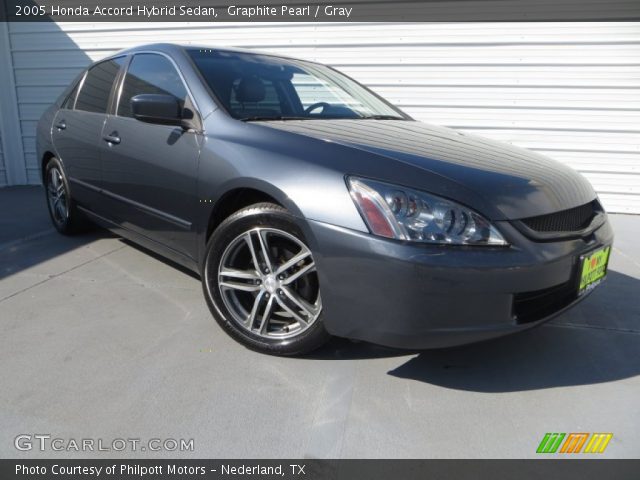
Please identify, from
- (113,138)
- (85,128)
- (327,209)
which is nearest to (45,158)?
(85,128)

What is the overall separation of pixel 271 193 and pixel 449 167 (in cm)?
75

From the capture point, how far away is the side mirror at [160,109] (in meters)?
2.46

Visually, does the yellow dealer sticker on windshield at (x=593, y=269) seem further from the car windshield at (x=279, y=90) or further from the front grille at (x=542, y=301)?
the car windshield at (x=279, y=90)

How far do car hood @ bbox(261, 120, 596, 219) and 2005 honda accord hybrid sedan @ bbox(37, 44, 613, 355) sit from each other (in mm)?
11

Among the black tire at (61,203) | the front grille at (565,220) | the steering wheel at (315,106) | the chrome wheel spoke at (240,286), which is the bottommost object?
the black tire at (61,203)

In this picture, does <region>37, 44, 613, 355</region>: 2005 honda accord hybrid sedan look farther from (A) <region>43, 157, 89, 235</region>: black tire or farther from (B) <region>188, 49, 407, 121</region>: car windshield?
(A) <region>43, 157, 89, 235</region>: black tire

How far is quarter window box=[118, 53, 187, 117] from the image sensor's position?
8.94 ft

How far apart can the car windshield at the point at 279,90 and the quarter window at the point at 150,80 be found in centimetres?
16

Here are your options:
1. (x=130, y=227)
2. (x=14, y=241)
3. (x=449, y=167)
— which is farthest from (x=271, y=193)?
(x=14, y=241)

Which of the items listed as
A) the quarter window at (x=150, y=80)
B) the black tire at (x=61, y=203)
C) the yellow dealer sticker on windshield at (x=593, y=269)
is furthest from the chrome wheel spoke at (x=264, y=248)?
the black tire at (x=61, y=203)

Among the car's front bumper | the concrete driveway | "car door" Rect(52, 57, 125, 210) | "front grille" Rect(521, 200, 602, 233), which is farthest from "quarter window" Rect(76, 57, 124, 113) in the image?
"front grille" Rect(521, 200, 602, 233)

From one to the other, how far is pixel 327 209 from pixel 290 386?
2.49 ft

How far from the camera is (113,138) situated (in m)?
3.07

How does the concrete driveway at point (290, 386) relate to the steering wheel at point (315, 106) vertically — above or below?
below
